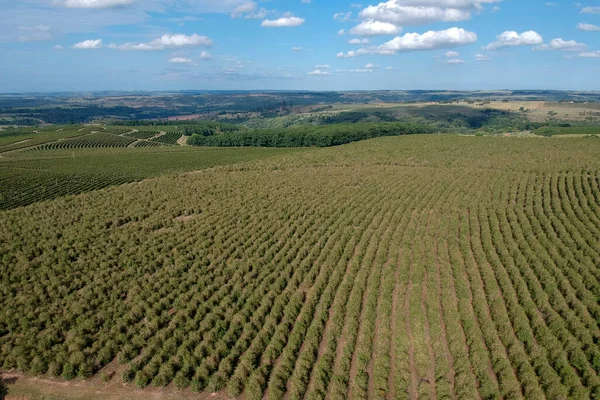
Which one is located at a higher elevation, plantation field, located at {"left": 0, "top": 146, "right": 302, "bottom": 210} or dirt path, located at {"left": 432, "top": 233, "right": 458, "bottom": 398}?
plantation field, located at {"left": 0, "top": 146, "right": 302, "bottom": 210}

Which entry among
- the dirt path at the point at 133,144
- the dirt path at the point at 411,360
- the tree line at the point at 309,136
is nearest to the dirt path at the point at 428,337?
the dirt path at the point at 411,360

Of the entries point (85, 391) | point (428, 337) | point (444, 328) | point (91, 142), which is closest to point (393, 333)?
point (428, 337)

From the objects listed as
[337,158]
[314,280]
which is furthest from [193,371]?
[337,158]

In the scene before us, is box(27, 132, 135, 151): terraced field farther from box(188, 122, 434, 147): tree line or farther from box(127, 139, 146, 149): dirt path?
box(188, 122, 434, 147): tree line

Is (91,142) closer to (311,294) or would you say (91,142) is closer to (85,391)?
(311,294)

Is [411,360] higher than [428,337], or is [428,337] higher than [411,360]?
[428,337]

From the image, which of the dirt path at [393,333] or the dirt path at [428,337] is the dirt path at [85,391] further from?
the dirt path at [428,337]

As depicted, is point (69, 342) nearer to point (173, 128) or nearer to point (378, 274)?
point (378, 274)

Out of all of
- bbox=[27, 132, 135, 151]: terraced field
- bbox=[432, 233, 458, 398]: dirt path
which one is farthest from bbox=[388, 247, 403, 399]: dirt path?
bbox=[27, 132, 135, 151]: terraced field
